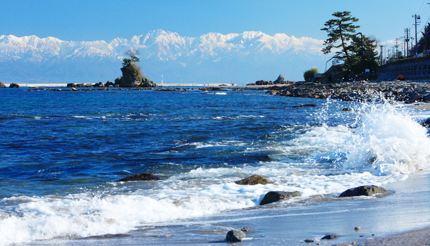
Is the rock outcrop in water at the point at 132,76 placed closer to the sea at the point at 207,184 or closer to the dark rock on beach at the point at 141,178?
the sea at the point at 207,184

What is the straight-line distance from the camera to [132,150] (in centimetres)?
2144

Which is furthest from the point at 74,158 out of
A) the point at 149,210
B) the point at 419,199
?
the point at 419,199

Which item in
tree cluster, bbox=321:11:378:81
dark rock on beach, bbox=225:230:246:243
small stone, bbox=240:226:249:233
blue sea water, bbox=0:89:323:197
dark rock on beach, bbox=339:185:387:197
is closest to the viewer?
dark rock on beach, bbox=225:230:246:243

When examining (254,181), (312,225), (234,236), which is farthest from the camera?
(254,181)

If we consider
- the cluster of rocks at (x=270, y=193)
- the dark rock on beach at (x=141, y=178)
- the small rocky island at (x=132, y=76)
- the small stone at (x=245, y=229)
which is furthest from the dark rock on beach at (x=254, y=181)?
the small rocky island at (x=132, y=76)

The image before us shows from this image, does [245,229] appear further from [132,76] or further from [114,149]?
[132,76]

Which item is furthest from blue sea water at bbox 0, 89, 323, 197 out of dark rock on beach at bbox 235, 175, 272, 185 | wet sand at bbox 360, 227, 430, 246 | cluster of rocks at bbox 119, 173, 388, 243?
wet sand at bbox 360, 227, 430, 246

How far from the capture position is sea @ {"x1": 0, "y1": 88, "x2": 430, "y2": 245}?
820cm

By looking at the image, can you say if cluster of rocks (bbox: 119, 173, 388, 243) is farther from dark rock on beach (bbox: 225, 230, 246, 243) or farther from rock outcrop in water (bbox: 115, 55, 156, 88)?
rock outcrop in water (bbox: 115, 55, 156, 88)

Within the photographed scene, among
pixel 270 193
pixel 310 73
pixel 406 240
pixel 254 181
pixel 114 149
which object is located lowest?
pixel 114 149

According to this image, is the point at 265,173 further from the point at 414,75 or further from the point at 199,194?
the point at 414,75

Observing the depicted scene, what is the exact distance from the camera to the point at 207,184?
13.1 metres

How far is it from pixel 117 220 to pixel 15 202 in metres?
3.21

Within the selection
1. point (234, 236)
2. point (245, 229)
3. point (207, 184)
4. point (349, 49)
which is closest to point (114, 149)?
point (207, 184)
